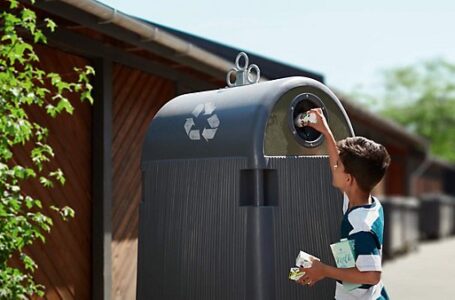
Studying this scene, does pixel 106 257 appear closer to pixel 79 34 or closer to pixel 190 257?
pixel 79 34

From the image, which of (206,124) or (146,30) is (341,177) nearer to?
(206,124)

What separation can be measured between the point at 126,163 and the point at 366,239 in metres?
4.26

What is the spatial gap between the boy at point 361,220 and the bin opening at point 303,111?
58cm

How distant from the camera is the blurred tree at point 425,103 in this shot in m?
50.2

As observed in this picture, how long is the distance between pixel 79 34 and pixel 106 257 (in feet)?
6.31

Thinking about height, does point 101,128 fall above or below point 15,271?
A: above

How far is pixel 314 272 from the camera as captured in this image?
3852 mm

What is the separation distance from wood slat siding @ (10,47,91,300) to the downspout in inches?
26.2

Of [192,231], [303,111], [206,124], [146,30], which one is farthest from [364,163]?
[146,30]

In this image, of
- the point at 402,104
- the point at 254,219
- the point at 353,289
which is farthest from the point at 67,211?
the point at 402,104

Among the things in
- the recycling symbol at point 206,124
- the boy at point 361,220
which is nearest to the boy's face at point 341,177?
the boy at point 361,220

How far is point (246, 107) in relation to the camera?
430 cm

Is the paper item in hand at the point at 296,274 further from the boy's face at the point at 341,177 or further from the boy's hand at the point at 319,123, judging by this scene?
the boy's hand at the point at 319,123

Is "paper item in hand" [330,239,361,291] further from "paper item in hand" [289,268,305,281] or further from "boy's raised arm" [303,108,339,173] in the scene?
"boy's raised arm" [303,108,339,173]
